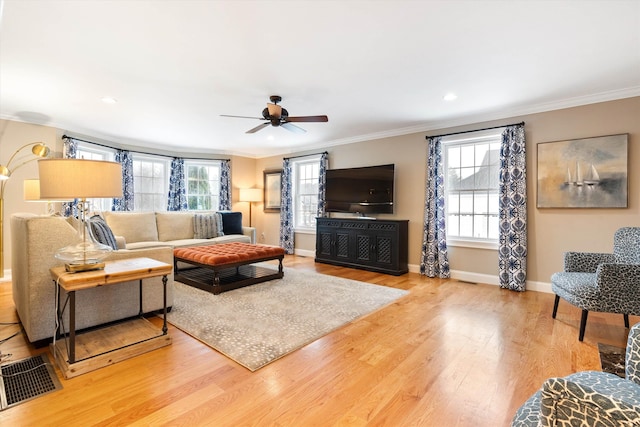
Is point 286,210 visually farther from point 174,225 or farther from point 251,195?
point 174,225

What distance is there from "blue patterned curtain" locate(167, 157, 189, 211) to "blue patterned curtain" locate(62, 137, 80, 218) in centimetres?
177

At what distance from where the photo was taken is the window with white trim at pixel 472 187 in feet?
14.7

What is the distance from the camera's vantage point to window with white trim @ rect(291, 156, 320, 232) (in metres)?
6.68

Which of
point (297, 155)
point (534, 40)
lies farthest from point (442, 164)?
point (297, 155)

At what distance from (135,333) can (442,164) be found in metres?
4.48

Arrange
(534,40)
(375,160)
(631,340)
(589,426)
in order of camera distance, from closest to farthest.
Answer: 1. (589,426)
2. (631,340)
3. (534,40)
4. (375,160)

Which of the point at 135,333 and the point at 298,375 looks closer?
the point at 298,375

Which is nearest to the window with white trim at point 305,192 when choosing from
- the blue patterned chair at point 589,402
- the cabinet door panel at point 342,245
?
the cabinet door panel at point 342,245

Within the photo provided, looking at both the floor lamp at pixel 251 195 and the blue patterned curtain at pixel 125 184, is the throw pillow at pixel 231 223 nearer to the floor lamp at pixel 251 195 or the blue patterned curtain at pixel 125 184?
the floor lamp at pixel 251 195

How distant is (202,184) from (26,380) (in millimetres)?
5560

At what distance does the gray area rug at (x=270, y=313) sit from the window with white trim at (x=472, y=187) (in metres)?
1.60

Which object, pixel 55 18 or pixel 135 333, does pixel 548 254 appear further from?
pixel 55 18

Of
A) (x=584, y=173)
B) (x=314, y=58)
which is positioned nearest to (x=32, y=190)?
(x=314, y=58)

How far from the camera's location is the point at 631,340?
107 centimetres
